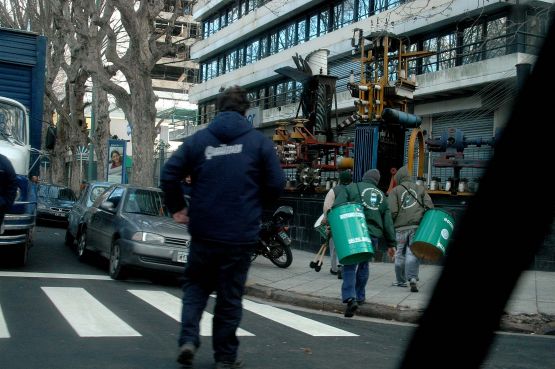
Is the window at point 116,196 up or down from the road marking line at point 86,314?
up

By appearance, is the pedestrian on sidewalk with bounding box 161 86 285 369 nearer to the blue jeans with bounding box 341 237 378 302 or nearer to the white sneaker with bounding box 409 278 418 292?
the blue jeans with bounding box 341 237 378 302

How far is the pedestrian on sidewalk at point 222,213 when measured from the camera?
4883 millimetres

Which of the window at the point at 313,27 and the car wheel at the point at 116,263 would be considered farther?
the window at the point at 313,27

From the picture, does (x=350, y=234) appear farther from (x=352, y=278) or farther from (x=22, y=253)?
(x=22, y=253)

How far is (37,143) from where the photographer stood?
12.8 meters

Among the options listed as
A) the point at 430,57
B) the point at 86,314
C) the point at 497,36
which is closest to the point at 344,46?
the point at 430,57

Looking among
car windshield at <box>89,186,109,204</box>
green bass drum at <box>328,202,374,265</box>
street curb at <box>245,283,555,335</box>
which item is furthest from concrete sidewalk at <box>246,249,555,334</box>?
car windshield at <box>89,186,109,204</box>

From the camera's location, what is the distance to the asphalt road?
5.55 meters

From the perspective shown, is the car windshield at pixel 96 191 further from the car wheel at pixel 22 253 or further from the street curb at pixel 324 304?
the street curb at pixel 324 304

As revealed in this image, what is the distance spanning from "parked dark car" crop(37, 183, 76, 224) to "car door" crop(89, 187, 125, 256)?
33.5ft

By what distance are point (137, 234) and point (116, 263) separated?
2.22 ft

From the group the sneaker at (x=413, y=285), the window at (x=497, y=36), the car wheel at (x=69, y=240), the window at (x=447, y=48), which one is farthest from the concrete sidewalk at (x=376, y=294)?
the window at (x=447, y=48)

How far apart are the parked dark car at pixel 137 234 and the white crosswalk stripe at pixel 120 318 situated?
84 cm

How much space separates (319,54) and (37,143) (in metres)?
9.77
